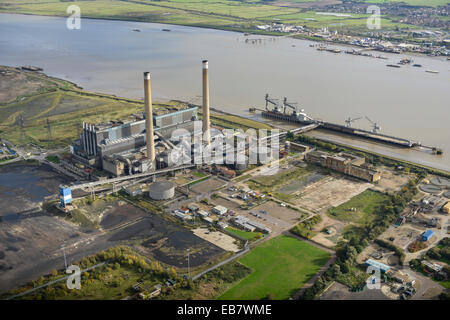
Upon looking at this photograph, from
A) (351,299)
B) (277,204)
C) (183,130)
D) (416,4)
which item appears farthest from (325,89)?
(416,4)

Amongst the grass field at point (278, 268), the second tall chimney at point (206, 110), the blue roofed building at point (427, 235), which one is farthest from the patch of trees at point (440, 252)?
the second tall chimney at point (206, 110)

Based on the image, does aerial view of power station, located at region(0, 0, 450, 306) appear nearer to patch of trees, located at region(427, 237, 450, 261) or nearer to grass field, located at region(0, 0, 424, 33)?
patch of trees, located at region(427, 237, 450, 261)

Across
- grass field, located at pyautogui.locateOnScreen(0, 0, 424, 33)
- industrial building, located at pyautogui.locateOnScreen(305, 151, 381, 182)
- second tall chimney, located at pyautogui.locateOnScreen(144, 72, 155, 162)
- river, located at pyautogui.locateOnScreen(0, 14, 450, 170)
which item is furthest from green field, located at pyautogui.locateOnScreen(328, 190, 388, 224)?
grass field, located at pyautogui.locateOnScreen(0, 0, 424, 33)

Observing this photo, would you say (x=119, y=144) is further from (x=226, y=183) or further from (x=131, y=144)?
(x=226, y=183)

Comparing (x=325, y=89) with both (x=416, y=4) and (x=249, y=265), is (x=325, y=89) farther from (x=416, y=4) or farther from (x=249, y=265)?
(x=416, y=4)

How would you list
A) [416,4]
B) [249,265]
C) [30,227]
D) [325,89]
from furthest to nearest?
[416,4] < [325,89] < [30,227] < [249,265]

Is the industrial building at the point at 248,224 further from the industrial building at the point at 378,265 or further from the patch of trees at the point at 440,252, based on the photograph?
the patch of trees at the point at 440,252
